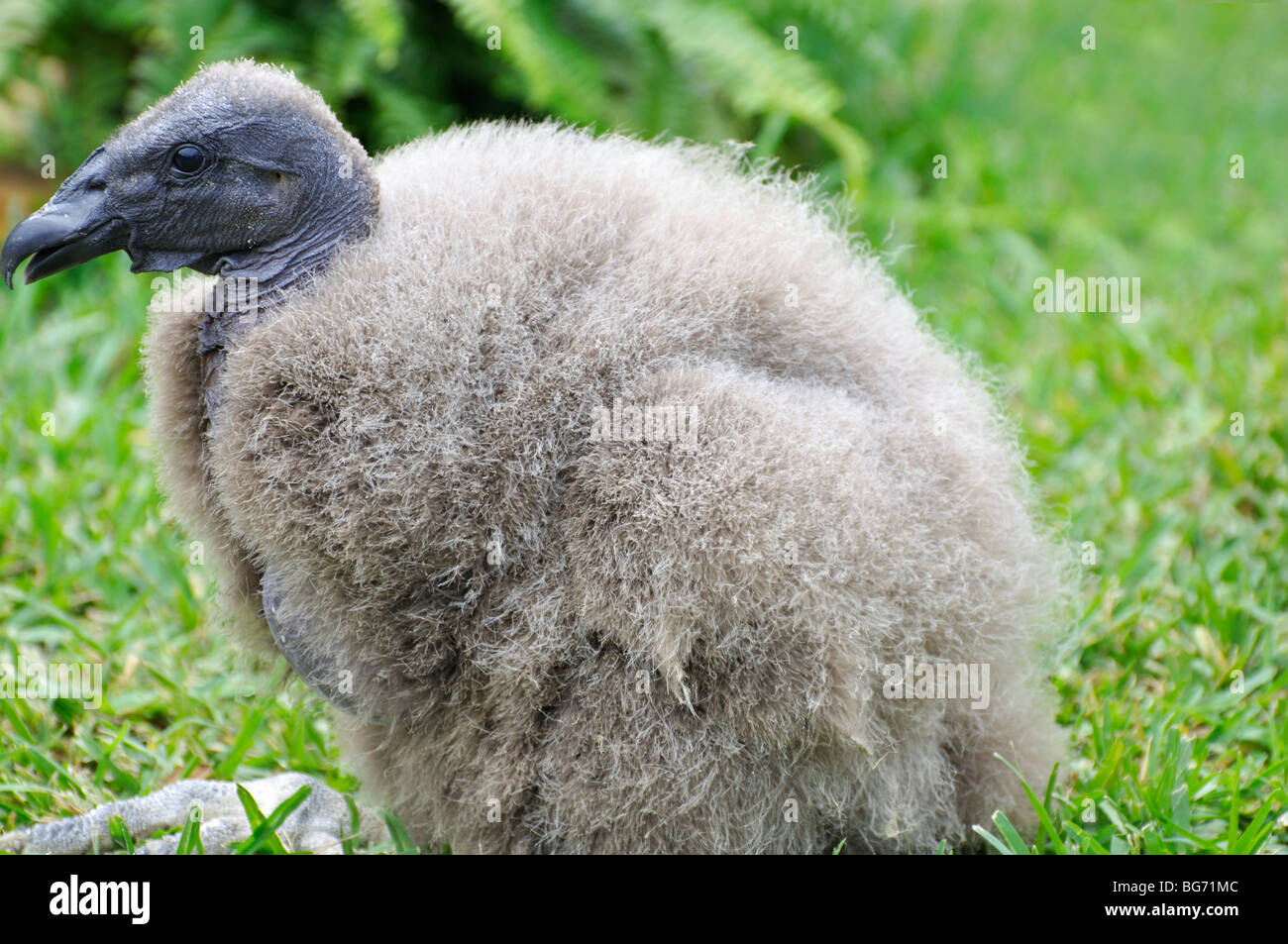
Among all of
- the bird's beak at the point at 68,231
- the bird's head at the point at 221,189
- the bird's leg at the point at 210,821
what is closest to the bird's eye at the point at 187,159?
the bird's head at the point at 221,189

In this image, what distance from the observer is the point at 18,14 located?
5074 mm

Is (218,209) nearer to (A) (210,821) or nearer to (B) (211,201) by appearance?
(B) (211,201)

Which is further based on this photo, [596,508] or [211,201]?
[211,201]

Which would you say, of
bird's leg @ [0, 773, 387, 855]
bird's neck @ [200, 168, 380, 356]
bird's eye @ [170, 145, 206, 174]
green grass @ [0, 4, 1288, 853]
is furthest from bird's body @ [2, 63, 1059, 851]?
green grass @ [0, 4, 1288, 853]

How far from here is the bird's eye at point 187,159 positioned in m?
2.45

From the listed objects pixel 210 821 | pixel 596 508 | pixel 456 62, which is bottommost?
pixel 210 821

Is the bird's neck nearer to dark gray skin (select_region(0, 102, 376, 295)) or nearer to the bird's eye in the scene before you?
dark gray skin (select_region(0, 102, 376, 295))

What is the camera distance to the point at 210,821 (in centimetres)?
280

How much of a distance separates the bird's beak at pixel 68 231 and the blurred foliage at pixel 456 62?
2493 mm

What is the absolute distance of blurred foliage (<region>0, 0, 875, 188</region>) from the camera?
5078mm

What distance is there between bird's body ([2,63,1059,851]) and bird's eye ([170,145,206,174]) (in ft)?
0.69

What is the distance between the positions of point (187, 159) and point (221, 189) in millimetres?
83

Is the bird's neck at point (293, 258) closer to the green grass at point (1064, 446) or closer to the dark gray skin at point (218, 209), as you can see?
the dark gray skin at point (218, 209)

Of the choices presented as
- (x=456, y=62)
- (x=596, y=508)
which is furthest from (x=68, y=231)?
(x=456, y=62)
